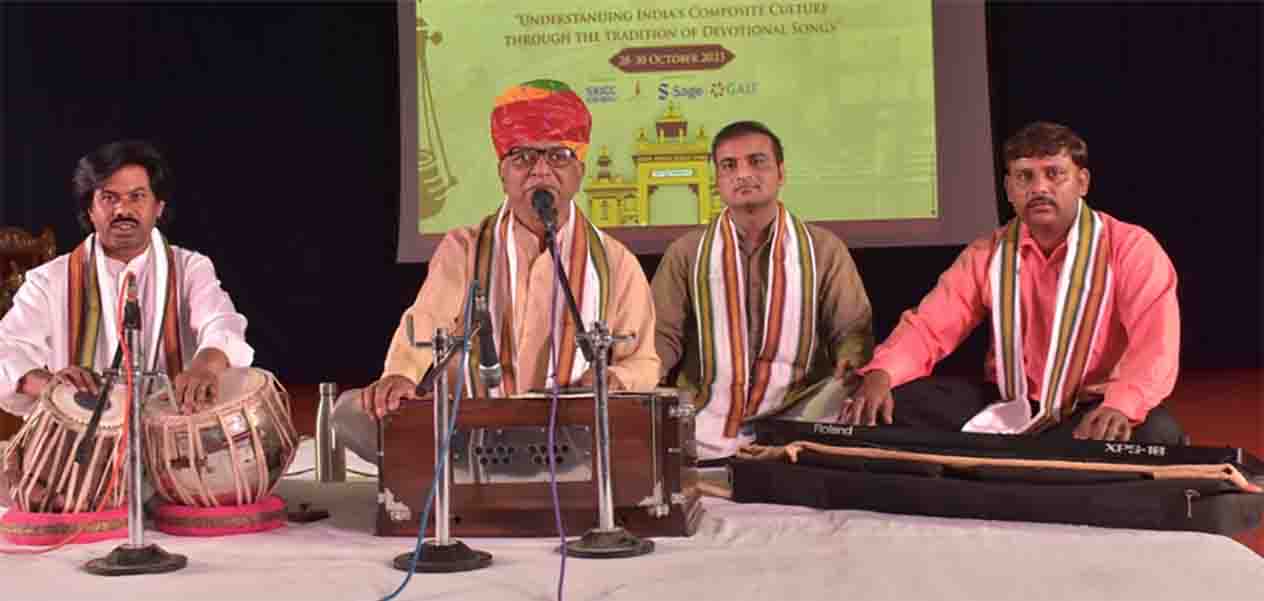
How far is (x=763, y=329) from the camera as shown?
459 cm

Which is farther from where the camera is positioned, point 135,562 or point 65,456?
point 65,456

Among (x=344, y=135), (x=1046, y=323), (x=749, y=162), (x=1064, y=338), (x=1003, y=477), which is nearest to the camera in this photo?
(x=1003, y=477)

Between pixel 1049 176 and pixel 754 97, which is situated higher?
pixel 754 97

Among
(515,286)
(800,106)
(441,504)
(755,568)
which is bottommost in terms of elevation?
(755,568)

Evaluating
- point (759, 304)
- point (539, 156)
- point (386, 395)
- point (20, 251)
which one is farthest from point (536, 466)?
point (20, 251)

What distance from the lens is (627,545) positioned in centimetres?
287

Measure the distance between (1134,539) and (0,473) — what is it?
2609 mm

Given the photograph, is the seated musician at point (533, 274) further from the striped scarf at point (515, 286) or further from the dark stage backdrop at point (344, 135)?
the dark stage backdrop at point (344, 135)

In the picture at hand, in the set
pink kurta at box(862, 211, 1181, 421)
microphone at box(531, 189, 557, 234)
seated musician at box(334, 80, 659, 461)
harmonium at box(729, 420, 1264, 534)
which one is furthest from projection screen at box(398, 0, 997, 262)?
microphone at box(531, 189, 557, 234)

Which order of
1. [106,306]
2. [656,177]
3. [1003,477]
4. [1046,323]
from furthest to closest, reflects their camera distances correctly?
1. [656,177]
2. [1046,323]
3. [106,306]
4. [1003,477]

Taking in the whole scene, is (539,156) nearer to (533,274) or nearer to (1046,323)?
(533,274)

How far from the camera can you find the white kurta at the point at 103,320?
3617 mm

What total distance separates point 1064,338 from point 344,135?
4.43m

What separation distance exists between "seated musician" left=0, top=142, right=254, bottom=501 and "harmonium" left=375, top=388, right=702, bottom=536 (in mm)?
685
